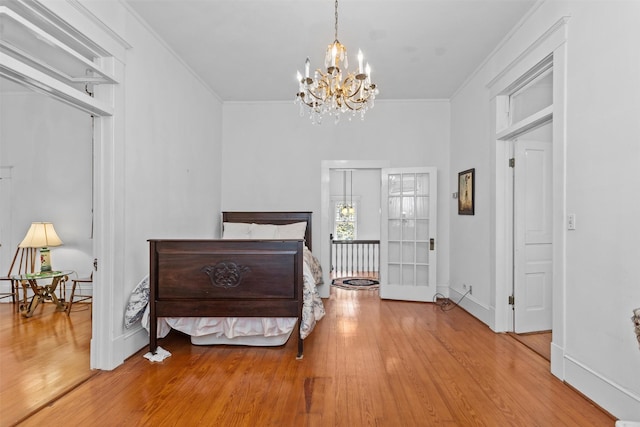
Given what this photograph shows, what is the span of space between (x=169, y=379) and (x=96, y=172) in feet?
5.89

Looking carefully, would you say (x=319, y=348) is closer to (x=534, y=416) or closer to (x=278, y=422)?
(x=278, y=422)

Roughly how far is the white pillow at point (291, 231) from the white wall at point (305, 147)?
0.32m

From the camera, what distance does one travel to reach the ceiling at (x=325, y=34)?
317cm

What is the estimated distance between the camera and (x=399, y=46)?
3.90m

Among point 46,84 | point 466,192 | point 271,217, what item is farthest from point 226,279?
point 466,192

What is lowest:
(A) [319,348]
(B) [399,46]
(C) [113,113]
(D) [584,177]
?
(A) [319,348]

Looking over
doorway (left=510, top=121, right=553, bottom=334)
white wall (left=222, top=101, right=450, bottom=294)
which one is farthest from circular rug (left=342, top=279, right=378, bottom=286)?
doorway (left=510, top=121, right=553, bottom=334)

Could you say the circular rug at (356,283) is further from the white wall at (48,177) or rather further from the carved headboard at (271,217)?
the white wall at (48,177)

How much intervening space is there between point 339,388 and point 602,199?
7.43 ft

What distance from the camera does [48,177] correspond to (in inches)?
214

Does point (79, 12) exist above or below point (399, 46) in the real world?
below

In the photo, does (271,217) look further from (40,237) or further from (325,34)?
(40,237)

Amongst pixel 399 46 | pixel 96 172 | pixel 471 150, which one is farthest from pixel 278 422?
pixel 471 150

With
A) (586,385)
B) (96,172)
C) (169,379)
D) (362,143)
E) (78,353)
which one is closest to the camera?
(586,385)
